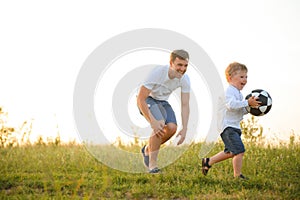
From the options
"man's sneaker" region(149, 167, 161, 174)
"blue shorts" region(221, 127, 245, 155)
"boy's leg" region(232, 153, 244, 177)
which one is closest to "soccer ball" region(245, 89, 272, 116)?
"blue shorts" region(221, 127, 245, 155)

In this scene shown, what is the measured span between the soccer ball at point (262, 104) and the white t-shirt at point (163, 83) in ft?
3.38

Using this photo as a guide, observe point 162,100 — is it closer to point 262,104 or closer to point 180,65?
point 180,65

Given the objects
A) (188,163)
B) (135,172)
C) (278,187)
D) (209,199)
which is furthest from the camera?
(188,163)

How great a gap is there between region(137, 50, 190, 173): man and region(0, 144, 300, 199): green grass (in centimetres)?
48

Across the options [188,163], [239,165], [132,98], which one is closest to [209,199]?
[239,165]

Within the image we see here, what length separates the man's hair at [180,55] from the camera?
691cm

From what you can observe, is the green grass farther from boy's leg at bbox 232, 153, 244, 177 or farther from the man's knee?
the man's knee

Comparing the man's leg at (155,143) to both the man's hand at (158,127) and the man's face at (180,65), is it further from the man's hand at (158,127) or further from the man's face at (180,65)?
the man's face at (180,65)

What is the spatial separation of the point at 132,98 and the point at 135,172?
130cm

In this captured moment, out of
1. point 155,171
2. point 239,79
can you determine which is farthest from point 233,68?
point 155,171

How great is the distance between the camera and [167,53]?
25.2 ft

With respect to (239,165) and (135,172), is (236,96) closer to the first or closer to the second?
(239,165)

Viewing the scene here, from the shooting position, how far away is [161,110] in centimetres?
721

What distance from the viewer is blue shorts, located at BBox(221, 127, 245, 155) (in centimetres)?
653
